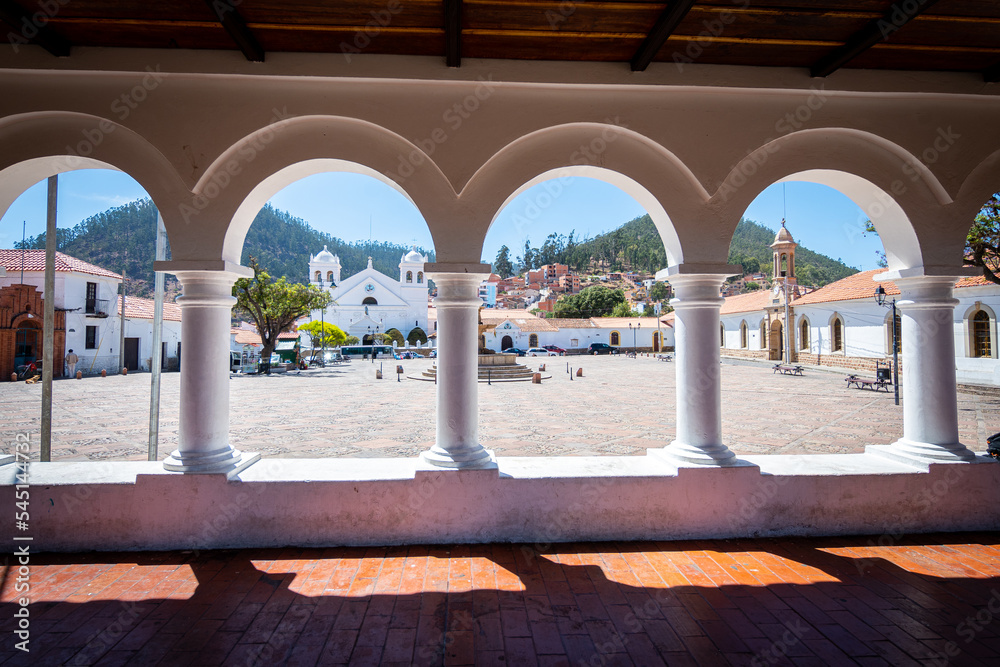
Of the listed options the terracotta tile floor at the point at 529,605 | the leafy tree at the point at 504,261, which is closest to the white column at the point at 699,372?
the terracotta tile floor at the point at 529,605

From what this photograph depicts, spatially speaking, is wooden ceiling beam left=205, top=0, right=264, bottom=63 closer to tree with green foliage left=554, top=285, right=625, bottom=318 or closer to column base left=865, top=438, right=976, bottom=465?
column base left=865, top=438, right=976, bottom=465

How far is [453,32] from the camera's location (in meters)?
3.15

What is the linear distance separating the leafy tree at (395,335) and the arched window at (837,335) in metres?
39.2

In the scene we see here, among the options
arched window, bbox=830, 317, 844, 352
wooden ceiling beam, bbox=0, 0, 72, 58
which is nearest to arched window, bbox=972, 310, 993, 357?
arched window, bbox=830, 317, 844, 352

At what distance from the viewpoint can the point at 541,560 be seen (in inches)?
133

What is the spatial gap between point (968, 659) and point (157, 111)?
19.2ft

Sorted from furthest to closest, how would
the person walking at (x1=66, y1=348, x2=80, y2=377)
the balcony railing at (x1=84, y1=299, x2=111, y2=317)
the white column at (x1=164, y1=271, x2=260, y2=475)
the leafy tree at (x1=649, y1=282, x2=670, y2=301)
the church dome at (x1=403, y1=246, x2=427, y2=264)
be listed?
1. the leafy tree at (x1=649, y1=282, x2=670, y2=301)
2. the church dome at (x1=403, y1=246, x2=427, y2=264)
3. the balcony railing at (x1=84, y1=299, x2=111, y2=317)
4. the person walking at (x1=66, y1=348, x2=80, y2=377)
5. the white column at (x1=164, y1=271, x2=260, y2=475)

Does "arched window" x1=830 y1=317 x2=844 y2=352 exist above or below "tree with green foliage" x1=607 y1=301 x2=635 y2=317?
below

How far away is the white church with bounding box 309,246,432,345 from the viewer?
54.5 meters

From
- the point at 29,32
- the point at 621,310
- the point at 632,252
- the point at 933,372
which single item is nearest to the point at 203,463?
the point at 29,32

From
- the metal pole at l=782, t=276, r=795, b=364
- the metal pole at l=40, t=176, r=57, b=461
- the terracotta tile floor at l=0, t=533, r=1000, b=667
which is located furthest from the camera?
the metal pole at l=782, t=276, r=795, b=364

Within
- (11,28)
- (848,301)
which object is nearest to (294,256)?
(848,301)

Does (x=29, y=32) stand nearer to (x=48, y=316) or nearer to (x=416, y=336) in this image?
(x=48, y=316)

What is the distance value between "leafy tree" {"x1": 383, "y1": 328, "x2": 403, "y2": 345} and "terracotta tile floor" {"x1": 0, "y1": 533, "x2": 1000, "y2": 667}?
5042 cm
